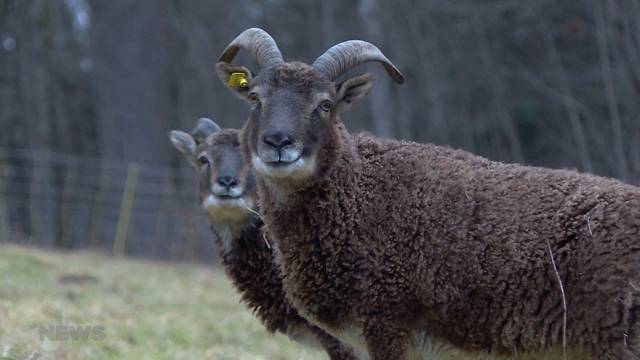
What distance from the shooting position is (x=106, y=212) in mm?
25422

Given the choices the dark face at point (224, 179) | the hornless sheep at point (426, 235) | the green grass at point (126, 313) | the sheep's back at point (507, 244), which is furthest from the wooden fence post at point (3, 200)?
the sheep's back at point (507, 244)

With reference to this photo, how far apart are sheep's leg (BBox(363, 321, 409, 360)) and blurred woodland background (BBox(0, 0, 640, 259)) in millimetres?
12129

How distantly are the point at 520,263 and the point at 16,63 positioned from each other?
101 feet

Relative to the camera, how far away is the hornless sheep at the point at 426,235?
6414 mm

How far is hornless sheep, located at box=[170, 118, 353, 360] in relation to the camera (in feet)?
29.3

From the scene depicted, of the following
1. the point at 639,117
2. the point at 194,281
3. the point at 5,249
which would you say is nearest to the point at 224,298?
the point at 194,281

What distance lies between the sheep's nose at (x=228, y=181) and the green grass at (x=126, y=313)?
189 cm

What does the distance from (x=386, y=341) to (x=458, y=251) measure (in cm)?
83

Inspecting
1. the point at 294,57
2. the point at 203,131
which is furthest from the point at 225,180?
the point at 294,57

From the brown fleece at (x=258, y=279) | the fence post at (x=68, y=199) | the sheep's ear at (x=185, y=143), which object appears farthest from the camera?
the fence post at (x=68, y=199)

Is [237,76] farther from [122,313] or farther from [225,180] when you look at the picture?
[122,313]

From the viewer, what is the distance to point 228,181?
9945mm

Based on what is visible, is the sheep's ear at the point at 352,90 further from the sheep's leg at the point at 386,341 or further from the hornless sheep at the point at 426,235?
the sheep's leg at the point at 386,341

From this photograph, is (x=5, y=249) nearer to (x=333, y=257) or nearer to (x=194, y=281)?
(x=194, y=281)
